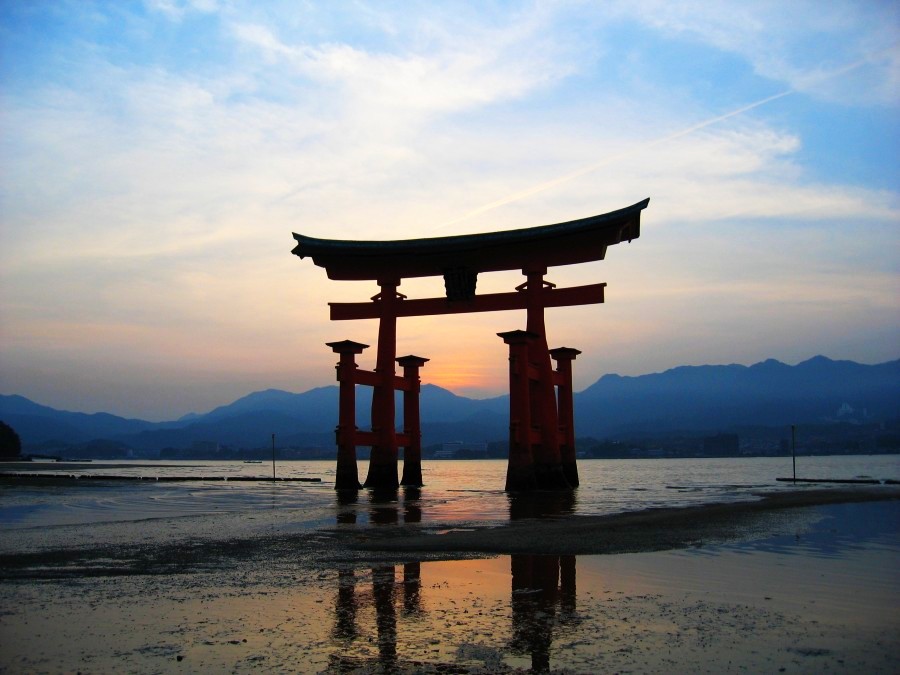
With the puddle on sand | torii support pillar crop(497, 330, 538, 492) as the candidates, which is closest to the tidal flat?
the puddle on sand

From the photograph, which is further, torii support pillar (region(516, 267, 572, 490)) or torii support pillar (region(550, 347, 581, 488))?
torii support pillar (region(550, 347, 581, 488))

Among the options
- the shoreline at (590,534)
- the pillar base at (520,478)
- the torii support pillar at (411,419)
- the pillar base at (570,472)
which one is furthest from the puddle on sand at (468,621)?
the pillar base at (570,472)

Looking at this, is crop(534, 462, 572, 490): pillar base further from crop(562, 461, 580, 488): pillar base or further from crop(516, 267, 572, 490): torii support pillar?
crop(562, 461, 580, 488): pillar base

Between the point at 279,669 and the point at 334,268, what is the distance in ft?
93.2

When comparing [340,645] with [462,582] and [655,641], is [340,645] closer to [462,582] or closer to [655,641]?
[655,641]

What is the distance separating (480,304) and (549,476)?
7.87 meters

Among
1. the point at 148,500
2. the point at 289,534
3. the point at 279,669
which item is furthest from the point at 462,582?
the point at 148,500

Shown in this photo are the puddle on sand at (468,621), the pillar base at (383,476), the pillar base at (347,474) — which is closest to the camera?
the puddle on sand at (468,621)

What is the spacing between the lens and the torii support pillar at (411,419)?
35.7 m

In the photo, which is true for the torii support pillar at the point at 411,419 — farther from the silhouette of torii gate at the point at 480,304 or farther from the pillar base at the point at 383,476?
the pillar base at the point at 383,476

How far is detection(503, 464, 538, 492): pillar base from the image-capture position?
2884cm

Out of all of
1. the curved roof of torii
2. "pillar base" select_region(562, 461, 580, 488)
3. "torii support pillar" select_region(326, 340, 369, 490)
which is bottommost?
"pillar base" select_region(562, 461, 580, 488)

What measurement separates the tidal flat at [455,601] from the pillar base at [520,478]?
14140 mm

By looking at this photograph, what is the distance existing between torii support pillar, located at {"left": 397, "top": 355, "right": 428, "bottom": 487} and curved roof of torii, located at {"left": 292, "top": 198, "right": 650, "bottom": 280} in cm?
519
